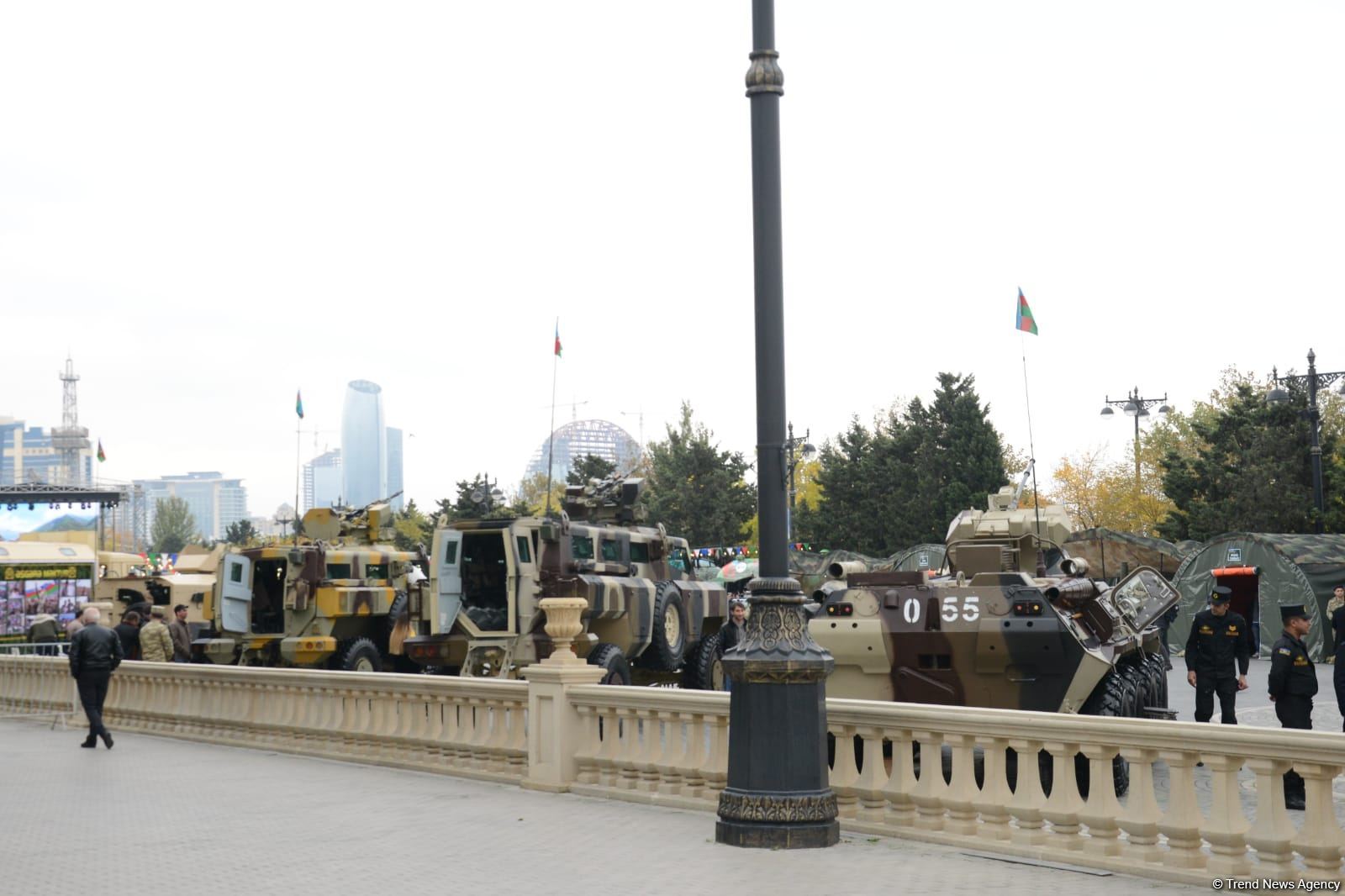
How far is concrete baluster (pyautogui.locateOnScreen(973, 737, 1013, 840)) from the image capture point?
9.26m

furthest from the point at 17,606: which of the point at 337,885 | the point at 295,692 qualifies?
the point at 337,885

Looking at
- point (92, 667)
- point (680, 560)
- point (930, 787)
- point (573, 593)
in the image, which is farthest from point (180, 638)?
point (930, 787)

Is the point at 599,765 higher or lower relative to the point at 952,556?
lower

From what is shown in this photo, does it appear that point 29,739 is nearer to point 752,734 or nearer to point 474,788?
point 474,788

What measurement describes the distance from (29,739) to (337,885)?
10.9 metres

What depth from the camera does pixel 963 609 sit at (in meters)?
13.2

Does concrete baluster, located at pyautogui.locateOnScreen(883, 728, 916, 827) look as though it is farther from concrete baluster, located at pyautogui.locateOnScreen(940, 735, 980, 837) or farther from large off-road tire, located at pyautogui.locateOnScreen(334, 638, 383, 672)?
large off-road tire, located at pyautogui.locateOnScreen(334, 638, 383, 672)

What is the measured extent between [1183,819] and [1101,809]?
0.54 meters

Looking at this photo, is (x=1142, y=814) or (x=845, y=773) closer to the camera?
(x=1142, y=814)

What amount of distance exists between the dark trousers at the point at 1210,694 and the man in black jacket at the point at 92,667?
446 inches

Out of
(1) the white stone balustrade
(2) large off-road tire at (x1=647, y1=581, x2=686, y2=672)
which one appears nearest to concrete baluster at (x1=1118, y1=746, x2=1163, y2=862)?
(1) the white stone balustrade

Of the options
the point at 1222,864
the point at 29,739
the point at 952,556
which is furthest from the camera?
the point at 29,739

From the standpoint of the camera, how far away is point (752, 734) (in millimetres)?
9250

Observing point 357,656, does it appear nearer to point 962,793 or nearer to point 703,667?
point 703,667
